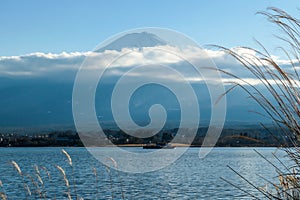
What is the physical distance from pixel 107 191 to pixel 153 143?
495 ft

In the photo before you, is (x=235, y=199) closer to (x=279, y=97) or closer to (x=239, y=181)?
(x=239, y=181)

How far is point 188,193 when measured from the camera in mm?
36031

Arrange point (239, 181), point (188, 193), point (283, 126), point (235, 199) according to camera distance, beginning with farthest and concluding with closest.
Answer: point (239, 181)
point (188, 193)
point (235, 199)
point (283, 126)

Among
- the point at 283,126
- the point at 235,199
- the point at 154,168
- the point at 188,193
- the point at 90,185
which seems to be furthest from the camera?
the point at 154,168

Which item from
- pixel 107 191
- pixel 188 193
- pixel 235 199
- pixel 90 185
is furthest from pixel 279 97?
pixel 90 185

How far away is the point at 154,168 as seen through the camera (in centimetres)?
7019

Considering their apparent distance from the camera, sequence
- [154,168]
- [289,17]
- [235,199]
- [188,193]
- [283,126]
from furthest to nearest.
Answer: [154,168]
[188,193]
[235,199]
[283,126]
[289,17]

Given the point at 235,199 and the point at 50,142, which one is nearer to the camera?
the point at 235,199

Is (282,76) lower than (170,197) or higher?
higher

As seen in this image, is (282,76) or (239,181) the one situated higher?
(282,76)

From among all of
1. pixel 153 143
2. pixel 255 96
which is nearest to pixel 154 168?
pixel 255 96

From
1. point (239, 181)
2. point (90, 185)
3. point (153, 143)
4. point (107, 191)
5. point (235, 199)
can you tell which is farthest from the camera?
point (153, 143)

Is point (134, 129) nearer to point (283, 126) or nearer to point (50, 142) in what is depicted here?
point (50, 142)

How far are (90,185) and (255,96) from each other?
37568mm
